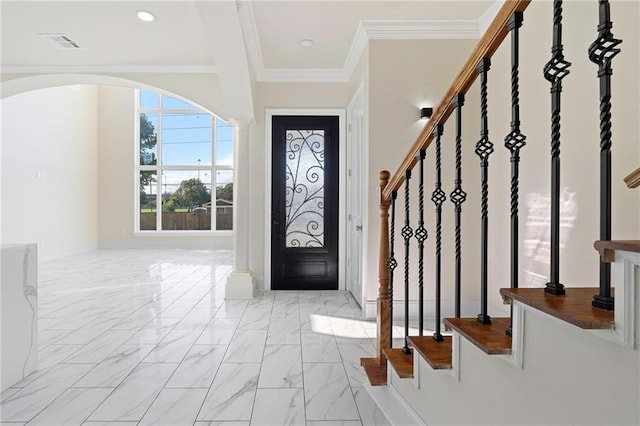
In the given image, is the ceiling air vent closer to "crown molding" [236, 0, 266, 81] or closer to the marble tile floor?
"crown molding" [236, 0, 266, 81]

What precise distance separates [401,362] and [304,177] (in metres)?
3.27

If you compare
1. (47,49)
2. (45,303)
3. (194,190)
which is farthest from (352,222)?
(194,190)

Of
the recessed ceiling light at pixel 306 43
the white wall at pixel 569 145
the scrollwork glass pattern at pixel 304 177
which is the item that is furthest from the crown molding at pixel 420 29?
the scrollwork glass pattern at pixel 304 177

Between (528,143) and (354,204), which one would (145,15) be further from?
(528,143)

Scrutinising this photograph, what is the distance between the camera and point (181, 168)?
383 inches

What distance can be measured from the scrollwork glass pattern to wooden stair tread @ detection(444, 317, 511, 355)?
3.56 metres

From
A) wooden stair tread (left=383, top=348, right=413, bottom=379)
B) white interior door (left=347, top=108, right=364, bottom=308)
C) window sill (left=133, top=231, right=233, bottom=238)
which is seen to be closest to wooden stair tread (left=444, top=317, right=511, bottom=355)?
wooden stair tread (left=383, top=348, right=413, bottom=379)

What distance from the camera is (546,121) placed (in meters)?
2.71

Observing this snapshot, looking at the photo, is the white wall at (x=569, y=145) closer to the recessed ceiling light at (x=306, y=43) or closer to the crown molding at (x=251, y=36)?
the recessed ceiling light at (x=306, y=43)

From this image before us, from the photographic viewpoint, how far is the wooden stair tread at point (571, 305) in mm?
769

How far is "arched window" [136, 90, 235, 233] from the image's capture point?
9555 mm

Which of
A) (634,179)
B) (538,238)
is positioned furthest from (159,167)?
(634,179)

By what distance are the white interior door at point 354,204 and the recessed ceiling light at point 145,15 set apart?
2.28 meters

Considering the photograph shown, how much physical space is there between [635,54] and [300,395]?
2655 mm
